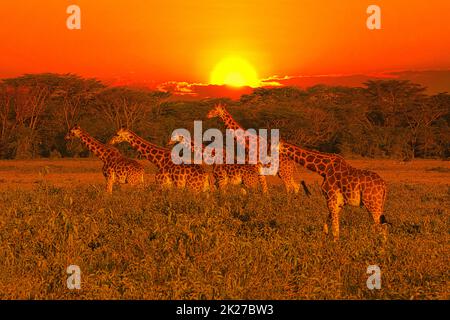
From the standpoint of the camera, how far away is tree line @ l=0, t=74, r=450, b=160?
3591 cm

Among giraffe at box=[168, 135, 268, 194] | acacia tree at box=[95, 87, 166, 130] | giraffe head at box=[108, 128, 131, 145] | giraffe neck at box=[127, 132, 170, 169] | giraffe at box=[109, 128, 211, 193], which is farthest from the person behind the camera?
acacia tree at box=[95, 87, 166, 130]

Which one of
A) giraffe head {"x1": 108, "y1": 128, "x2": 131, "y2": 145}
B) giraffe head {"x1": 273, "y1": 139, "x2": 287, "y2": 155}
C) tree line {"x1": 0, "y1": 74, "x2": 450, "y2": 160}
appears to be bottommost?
tree line {"x1": 0, "y1": 74, "x2": 450, "y2": 160}

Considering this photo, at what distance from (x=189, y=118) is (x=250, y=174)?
92.0 ft

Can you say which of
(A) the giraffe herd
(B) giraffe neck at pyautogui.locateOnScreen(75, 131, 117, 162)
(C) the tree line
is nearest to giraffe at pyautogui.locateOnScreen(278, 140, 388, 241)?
(A) the giraffe herd

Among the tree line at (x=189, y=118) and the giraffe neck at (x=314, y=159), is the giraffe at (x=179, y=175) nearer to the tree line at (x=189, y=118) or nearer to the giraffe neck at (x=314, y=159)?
the giraffe neck at (x=314, y=159)

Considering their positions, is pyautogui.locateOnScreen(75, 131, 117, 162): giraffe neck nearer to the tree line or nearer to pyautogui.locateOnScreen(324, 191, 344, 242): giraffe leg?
pyautogui.locateOnScreen(324, 191, 344, 242): giraffe leg

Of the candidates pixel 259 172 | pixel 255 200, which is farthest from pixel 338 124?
pixel 255 200

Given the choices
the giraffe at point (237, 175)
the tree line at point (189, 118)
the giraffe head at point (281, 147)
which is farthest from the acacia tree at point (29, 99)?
the giraffe head at point (281, 147)

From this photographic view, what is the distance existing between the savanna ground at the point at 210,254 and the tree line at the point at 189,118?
26.3 meters

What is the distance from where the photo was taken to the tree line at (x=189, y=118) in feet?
118

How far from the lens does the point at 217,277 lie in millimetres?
5586

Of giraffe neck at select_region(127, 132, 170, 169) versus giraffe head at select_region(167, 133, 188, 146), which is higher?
giraffe head at select_region(167, 133, 188, 146)

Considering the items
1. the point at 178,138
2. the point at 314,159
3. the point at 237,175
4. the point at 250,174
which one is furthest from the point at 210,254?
the point at 250,174

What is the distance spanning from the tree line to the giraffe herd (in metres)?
22.2
